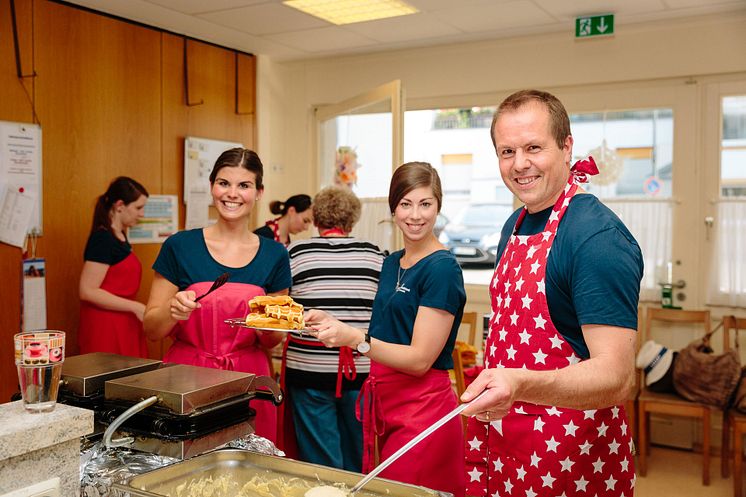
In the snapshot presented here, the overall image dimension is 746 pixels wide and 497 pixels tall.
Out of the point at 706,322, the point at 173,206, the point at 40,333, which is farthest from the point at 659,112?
the point at 40,333

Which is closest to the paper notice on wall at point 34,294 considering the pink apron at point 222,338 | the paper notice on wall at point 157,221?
the paper notice on wall at point 157,221

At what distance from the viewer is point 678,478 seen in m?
4.16

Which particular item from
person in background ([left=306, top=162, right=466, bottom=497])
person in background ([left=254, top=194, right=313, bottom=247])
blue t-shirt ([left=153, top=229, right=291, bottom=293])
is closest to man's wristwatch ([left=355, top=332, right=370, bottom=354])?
person in background ([left=306, top=162, right=466, bottom=497])

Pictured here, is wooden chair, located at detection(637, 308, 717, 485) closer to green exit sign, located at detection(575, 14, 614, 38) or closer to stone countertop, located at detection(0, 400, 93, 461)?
green exit sign, located at detection(575, 14, 614, 38)

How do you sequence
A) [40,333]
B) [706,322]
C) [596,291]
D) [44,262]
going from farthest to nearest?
[706,322] < [44,262] < [596,291] < [40,333]

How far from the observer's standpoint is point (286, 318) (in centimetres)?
194

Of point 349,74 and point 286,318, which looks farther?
point 349,74

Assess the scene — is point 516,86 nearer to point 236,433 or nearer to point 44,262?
point 44,262

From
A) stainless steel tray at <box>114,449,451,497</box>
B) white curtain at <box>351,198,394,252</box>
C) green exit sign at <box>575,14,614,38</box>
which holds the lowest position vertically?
stainless steel tray at <box>114,449,451,497</box>

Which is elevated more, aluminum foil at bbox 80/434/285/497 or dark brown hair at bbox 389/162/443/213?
dark brown hair at bbox 389/162/443/213

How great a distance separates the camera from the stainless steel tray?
1.38 m

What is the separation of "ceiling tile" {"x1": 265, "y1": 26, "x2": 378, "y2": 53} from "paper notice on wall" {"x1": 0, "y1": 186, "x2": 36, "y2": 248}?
2.10 m

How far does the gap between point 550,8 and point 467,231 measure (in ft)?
5.90

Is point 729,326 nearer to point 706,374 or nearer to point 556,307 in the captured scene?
point 706,374
